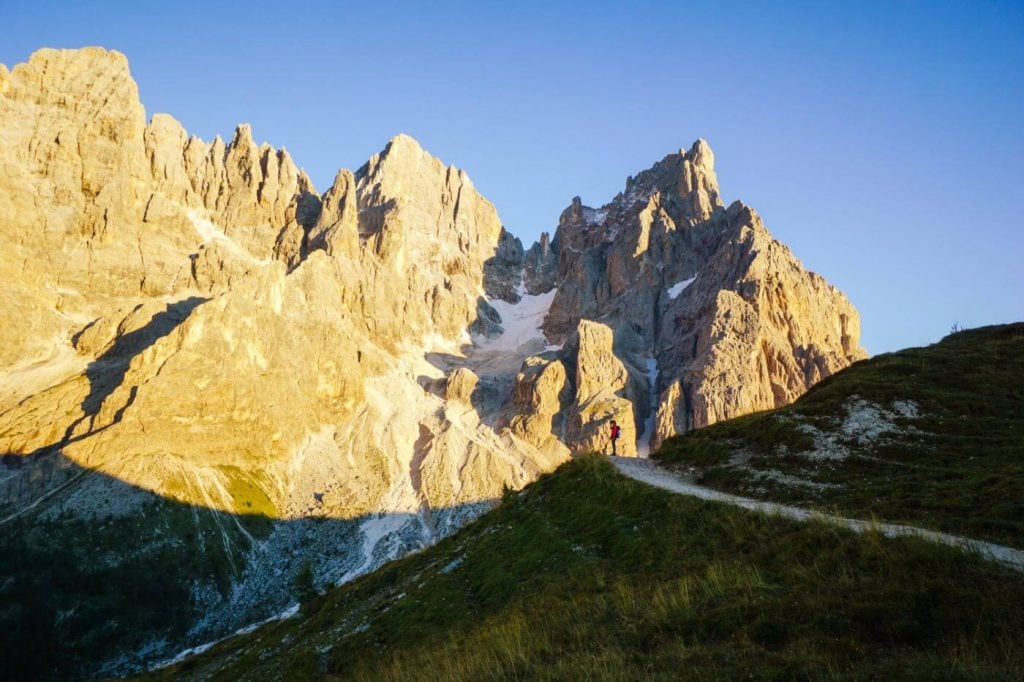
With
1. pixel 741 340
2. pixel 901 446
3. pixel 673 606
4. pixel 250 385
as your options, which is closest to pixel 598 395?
pixel 741 340

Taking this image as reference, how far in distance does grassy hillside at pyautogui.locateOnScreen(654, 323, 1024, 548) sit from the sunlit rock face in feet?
305

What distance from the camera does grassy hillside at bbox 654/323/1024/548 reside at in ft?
71.1

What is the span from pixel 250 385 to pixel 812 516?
146 m

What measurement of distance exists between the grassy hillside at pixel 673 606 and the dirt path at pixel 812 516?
0.95 metres

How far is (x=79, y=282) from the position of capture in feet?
574

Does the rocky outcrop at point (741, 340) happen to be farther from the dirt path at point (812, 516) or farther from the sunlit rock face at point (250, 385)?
the dirt path at point (812, 516)

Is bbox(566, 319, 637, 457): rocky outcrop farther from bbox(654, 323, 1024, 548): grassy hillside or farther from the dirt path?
the dirt path

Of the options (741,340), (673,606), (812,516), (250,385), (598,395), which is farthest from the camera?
(598,395)

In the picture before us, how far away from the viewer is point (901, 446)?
30.1 metres

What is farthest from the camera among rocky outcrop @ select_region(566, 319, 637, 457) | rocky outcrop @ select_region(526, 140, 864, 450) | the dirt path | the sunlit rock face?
rocky outcrop @ select_region(566, 319, 637, 457)

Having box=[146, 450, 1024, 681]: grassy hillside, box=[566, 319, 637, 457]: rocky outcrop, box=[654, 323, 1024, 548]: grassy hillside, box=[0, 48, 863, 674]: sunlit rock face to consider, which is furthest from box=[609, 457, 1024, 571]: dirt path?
box=[566, 319, 637, 457]: rocky outcrop

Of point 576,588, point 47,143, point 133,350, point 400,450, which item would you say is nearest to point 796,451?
point 576,588

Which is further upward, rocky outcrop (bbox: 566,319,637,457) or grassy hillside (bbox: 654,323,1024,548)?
rocky outcrop (bbox: 566,319,637,457)

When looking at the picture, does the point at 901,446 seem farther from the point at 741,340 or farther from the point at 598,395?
the point at 741,340
